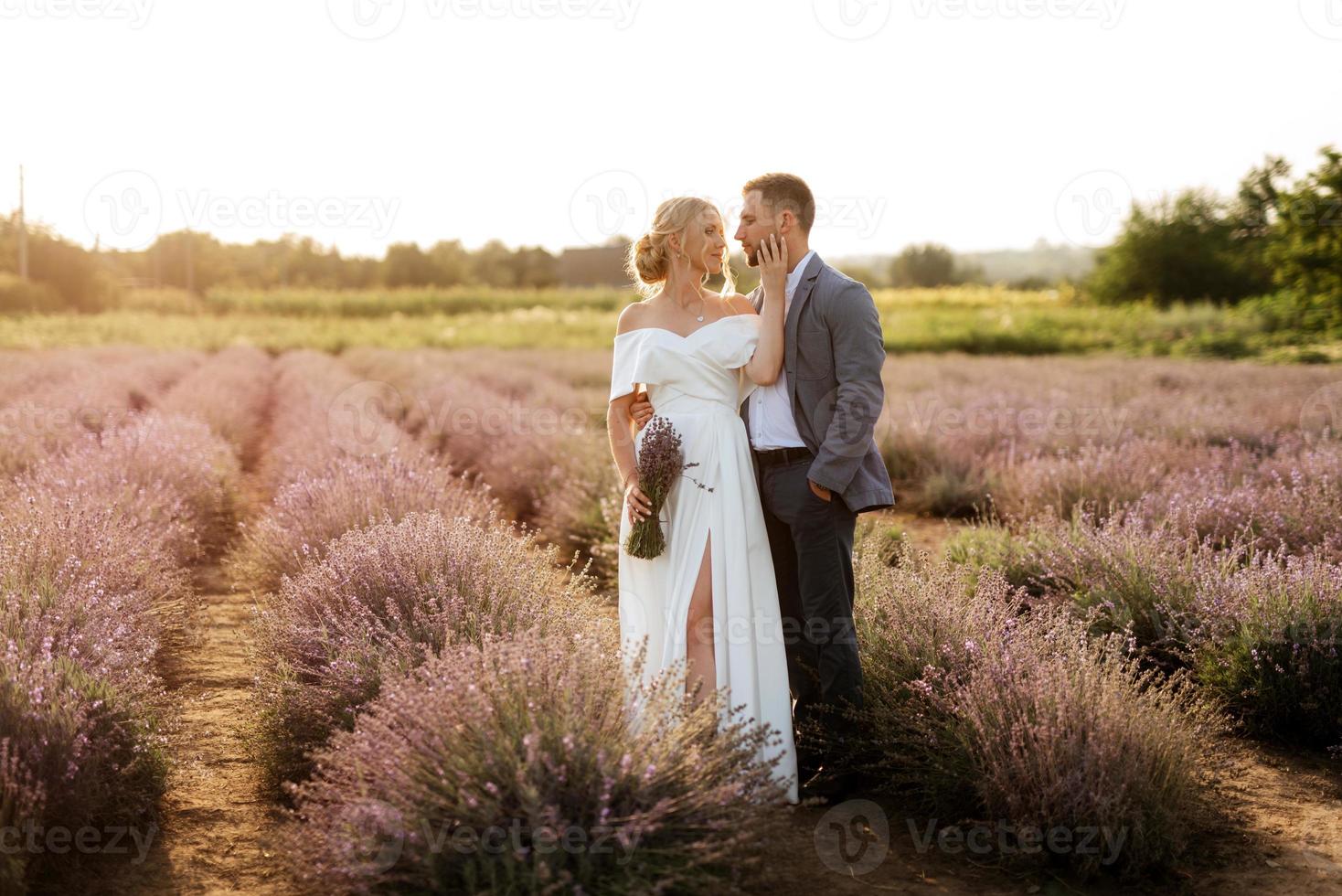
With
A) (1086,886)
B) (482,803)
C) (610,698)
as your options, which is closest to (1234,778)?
(1086,886)

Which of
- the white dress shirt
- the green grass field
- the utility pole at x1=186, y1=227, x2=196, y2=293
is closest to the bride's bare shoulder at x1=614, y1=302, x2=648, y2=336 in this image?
the white dress shirt

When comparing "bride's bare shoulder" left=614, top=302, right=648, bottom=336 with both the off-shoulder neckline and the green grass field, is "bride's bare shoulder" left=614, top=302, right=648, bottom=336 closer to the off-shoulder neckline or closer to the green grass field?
the off-shoulder neckline

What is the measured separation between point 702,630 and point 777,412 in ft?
2.55

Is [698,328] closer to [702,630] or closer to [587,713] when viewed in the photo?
[702,630]

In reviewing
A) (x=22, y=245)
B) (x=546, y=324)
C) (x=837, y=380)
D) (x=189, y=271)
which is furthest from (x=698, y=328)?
(x=189, y=271)

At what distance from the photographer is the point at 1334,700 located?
152 inches

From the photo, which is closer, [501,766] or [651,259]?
Result: [501,766]

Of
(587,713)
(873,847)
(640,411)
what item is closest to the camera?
(587,713)

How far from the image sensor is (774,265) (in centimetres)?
341

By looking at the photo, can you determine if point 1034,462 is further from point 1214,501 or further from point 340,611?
point 340,611

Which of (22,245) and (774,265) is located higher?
(22,245)

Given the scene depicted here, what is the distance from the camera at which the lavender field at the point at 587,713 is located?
8.00 ft

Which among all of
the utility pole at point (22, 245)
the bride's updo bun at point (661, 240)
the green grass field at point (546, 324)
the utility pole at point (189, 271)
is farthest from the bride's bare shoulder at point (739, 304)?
the utility pole at point (189, 271)

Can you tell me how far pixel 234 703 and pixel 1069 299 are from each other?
3852cm
